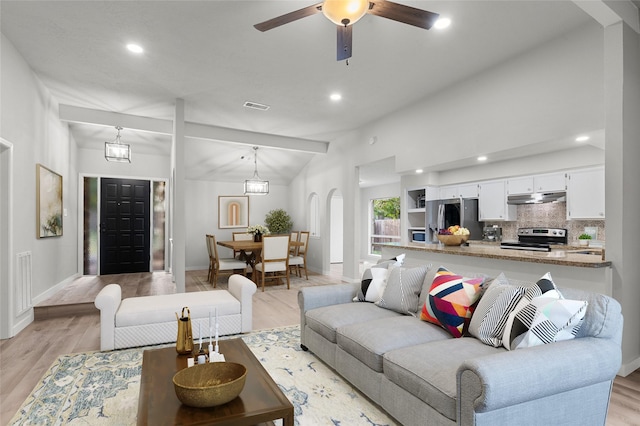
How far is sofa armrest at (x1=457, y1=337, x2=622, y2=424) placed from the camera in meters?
1.49

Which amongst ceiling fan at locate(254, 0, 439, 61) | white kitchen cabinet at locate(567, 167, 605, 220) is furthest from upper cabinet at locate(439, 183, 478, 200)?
ceiling fan at locate(254, 0, 439, 61)

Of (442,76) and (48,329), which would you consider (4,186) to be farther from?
(442,76)

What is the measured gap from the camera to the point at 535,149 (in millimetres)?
4000

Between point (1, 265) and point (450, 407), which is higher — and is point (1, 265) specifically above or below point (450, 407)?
above

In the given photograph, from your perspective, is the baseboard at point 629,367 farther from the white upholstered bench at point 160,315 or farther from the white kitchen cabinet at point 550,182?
the white upholstered bench at point 160,315

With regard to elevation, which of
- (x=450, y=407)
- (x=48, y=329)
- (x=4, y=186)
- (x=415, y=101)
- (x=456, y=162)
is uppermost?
(x=415, y=101)

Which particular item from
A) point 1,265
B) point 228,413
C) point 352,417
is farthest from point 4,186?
point 352,417

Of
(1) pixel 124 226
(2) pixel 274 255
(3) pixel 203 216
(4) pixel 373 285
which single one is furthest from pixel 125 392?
(3) pixel 203 216

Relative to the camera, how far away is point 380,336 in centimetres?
234

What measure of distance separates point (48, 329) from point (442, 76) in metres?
5.34

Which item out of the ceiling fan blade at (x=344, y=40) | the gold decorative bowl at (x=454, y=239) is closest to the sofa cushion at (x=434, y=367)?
the ceiling fan blade at (x=344, y=40)

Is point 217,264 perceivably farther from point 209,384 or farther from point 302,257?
point 209,384

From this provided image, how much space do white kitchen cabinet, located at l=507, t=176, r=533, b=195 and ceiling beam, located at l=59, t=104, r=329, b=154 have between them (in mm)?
3772

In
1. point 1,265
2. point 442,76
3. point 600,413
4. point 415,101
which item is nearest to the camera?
point 600,413
